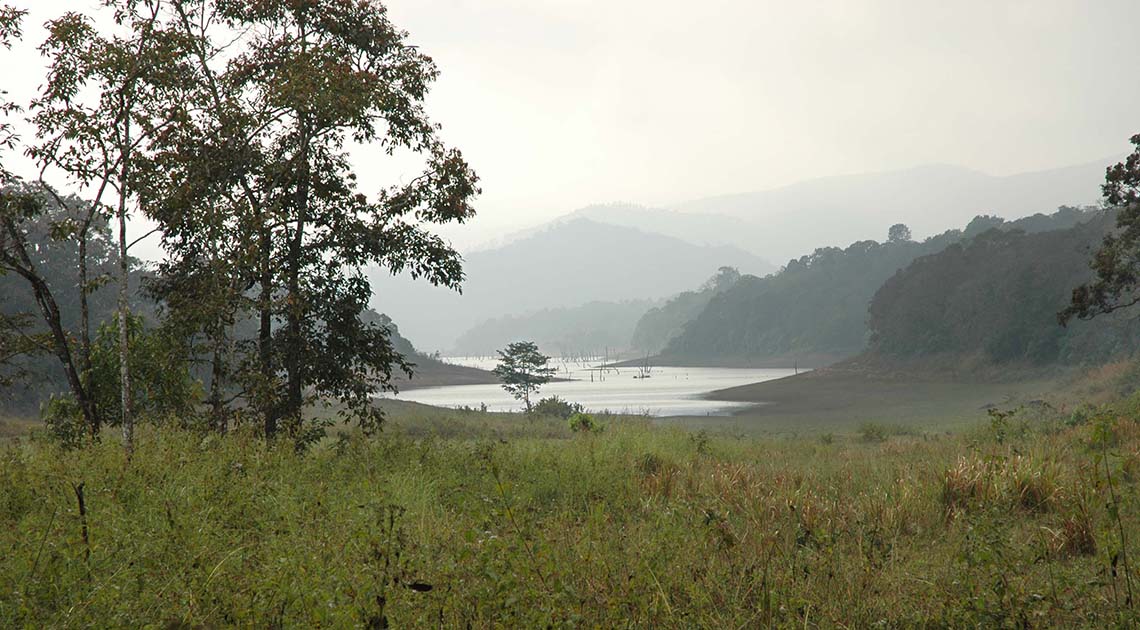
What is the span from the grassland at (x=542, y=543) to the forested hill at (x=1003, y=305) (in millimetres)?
47174

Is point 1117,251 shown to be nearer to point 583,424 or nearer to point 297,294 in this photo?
point 583,424

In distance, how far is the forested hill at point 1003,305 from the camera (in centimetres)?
5375

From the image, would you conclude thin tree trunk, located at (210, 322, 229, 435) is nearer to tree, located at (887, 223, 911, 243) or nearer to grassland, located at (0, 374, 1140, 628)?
grassland, located at (0, 374, 1140, 628)

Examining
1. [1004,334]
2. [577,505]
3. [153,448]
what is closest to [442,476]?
[577,505]

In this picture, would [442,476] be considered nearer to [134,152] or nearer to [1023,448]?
[134,152]

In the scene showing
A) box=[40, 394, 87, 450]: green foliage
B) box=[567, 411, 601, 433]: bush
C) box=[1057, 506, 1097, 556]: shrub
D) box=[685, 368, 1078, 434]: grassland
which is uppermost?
box=[40, 394, 87, 450]: green foliage

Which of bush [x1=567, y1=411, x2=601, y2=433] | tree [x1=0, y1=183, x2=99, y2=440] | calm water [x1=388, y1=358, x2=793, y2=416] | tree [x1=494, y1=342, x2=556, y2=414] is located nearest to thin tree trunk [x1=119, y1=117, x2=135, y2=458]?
tree [x1=0, y1=183, x2=99, y2=440]

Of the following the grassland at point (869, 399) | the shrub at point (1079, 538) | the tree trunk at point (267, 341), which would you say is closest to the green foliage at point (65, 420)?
the tree trunk at point (267, 341)

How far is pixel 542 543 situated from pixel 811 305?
119861 millimetres

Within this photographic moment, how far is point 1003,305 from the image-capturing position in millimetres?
58188

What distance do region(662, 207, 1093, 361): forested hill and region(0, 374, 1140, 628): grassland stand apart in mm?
103144

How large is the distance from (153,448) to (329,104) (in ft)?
21.4

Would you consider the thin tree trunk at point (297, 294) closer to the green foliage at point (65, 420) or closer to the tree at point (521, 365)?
the green foliage at point (65, 420)

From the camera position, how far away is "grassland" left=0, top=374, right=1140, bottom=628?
5.13m
